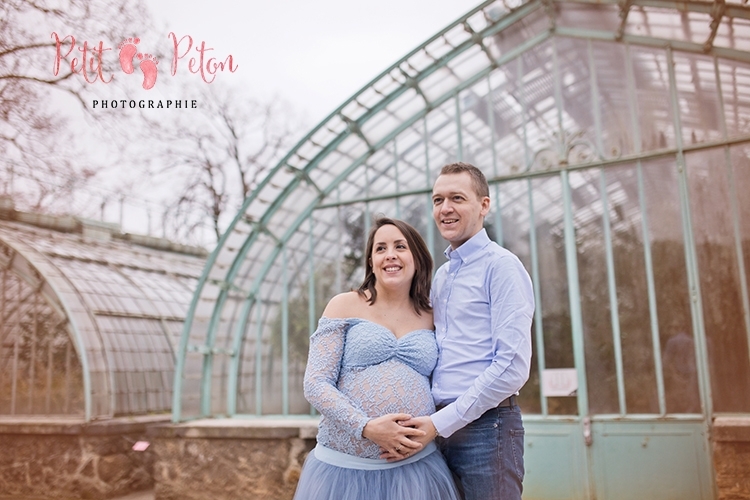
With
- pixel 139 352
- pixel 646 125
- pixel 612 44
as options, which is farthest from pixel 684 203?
pixel 139 352

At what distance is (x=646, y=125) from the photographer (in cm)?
538

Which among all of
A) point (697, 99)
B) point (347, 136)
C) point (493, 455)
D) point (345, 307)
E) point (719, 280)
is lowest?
point (493, 455)

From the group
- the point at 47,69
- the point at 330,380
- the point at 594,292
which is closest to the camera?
the point at 330,380

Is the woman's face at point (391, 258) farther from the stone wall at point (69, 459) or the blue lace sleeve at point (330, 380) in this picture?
the stone wall at point (69, 459)

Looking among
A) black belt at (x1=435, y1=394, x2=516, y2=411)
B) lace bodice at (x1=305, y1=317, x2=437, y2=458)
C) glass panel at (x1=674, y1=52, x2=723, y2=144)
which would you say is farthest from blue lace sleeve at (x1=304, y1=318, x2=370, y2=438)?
glass panel at (x1=674, y1=52, x2=723, y2=144)

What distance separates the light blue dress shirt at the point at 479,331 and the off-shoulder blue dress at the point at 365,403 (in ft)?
0.34

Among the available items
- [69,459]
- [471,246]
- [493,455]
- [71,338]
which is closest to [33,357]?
[71,338]

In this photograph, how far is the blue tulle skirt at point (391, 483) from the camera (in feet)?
8.21

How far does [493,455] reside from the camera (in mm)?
2451

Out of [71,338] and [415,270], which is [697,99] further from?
[71,338]

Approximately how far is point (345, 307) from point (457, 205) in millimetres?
679

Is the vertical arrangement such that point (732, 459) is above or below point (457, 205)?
below

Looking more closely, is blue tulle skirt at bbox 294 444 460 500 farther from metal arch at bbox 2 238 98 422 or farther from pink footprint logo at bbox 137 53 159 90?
pink footprint logo at bbox 137 53 159 90

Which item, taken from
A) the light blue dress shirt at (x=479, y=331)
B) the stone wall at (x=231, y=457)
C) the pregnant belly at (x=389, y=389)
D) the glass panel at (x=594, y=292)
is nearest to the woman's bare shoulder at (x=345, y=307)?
the pregnant belly at (x=389, y=389)
